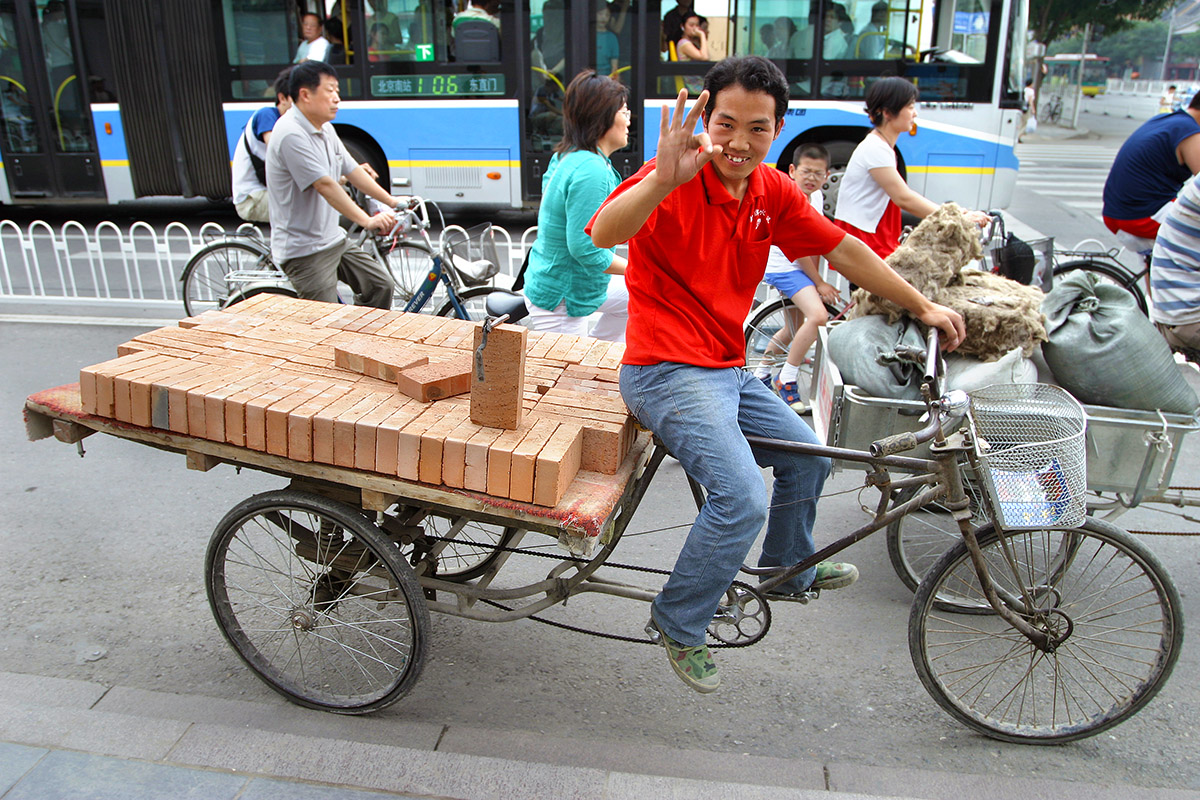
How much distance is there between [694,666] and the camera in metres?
2.62

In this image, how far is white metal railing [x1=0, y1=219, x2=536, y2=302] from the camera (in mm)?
7527

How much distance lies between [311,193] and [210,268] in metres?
2.54

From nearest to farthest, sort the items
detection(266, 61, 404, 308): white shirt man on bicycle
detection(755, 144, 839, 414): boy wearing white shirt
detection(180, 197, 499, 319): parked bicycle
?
detection(266, 61, 404, 308): white shirt man on bicycle
detection(755, 144, 839, 414): boy wearing white shirt
detection(180, 197, 499, 319): parked bicycle

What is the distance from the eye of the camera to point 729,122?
2322mm

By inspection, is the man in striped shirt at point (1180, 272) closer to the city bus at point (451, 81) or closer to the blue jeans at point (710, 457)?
the blue jeans at point (710, 457)

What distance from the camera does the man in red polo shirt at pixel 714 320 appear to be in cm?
233

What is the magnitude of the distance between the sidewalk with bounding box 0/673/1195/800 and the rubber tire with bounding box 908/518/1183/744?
223 mm

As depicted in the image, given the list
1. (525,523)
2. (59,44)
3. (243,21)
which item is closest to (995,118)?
(243,21)

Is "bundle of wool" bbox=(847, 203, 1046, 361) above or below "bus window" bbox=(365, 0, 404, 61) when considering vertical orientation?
below

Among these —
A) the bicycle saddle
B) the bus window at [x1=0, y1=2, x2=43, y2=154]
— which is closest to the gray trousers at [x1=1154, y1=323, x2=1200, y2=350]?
the bicycle saddle

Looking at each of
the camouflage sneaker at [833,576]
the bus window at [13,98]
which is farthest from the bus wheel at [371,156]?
the camouflage sneaker at [833,576]

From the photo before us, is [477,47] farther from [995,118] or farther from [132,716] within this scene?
[132,716]

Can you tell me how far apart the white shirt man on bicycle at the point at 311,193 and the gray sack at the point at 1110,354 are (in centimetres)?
376

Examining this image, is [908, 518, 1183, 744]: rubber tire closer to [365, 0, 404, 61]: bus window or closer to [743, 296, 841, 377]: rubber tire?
[743, 296, 841, 377]: rubber tire
